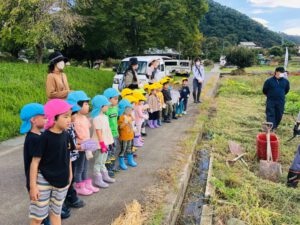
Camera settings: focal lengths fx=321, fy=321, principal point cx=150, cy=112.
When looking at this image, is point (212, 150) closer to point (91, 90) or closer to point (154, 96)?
point (154, 96)

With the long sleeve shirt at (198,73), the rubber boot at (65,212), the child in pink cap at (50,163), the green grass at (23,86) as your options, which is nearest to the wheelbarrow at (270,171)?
the rubber boot at (65,212)

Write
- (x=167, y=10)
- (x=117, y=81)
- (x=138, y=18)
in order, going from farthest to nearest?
(x=167, y=10), (x=138, y=18), (x=117, y=81)

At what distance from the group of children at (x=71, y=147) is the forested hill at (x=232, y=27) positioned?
11140 centimetres

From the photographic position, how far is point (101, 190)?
4918 millimetres

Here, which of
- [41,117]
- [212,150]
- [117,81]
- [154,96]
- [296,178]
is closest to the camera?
[41,117]

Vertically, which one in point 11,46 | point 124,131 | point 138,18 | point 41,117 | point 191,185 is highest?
point 138,18

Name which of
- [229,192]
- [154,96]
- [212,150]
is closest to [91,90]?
[154,96]

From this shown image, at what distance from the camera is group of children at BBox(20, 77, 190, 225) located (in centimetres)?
310

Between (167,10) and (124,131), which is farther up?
(167,10)

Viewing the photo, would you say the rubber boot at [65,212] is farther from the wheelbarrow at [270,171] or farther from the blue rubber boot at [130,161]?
the wheelbarrow at [270,171]

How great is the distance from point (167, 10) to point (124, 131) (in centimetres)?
1915

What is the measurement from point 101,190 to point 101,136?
2.80 feet

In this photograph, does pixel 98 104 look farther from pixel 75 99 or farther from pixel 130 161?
pixel 130 161

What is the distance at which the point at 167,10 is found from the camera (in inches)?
906
